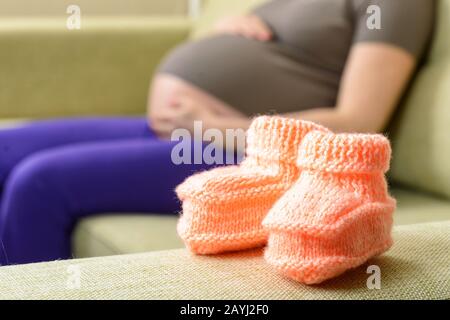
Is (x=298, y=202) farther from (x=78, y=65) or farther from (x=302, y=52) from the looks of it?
(x=78, y=65)

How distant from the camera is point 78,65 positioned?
5.97 ft

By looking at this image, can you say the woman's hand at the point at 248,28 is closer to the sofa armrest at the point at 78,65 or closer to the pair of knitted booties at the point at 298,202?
the sofa armrest at the point at 78,65

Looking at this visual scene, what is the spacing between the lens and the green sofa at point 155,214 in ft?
1.82

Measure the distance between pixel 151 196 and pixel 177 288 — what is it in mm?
608

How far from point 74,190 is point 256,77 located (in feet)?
1.08

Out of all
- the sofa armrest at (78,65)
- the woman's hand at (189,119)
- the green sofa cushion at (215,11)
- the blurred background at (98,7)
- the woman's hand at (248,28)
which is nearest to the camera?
the woman's hand at (189,119)

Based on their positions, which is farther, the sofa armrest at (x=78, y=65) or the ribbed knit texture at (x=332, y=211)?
the sofa armrest at (x=78, y=65)

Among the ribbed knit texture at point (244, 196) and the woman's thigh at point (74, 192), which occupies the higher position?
the ribbed knit texture at point (244, 196)

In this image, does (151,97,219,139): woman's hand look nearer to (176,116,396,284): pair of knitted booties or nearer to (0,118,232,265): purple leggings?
(0,118,232,265): purple leggings

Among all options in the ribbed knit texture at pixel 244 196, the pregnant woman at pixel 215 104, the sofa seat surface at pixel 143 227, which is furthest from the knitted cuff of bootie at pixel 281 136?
the pregnant woman at pixel 215 104

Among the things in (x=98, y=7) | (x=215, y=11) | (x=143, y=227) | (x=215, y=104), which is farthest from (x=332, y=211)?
(x=98, y=7)

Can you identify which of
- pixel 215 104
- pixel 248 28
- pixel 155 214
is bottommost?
pixel 155 214
